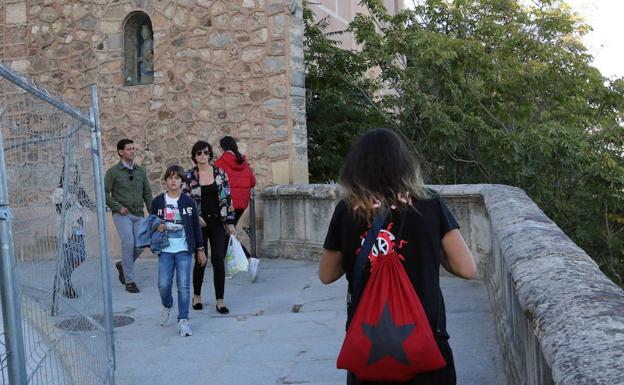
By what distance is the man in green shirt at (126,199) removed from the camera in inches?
330

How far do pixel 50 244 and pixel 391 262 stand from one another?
1835 millimetres

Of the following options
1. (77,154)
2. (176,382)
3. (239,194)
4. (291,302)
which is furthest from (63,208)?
(239,194)

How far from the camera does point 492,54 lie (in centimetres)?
1236

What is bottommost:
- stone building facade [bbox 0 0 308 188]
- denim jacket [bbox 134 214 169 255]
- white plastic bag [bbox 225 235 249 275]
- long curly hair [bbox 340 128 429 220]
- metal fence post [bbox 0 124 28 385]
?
white plastic bag [bbox 225 235 249 275]

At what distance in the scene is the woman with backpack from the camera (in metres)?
2.54

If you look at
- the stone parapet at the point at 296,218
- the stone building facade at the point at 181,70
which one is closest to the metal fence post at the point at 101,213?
the stone parapet at the point at 296,218

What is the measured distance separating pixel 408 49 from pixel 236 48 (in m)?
3.01

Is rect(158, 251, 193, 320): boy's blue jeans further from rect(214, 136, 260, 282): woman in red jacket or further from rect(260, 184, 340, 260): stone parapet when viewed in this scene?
rect(260, 184, 340, 260): stone parapet

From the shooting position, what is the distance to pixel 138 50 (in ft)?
38.0

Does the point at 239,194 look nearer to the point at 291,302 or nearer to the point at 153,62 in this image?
the point at 291,302

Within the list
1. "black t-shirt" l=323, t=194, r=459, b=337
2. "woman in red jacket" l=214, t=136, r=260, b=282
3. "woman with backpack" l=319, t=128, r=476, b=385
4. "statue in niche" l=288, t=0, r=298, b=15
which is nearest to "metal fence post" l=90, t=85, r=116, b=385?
"woman with backpack" l=319, t=128, r=476, b=385

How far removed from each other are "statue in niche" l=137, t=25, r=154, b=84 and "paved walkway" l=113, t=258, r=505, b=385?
3.85 meters

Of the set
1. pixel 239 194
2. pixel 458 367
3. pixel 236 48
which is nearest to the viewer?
pixel 458 367

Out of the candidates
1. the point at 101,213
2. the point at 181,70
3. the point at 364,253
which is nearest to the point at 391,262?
the point at 364,253
